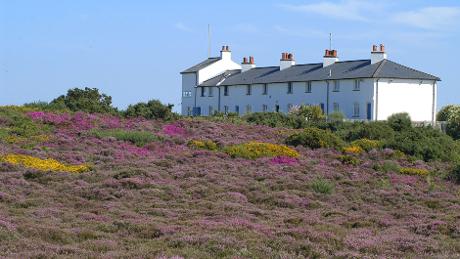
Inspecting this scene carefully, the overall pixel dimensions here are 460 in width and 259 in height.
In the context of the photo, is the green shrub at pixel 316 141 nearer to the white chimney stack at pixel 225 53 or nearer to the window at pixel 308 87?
the window at pixel 308 87

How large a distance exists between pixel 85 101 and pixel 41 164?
19.0m

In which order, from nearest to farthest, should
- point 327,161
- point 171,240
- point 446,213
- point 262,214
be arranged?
point 171,240
point 262,214
point 446,213
point 327,161

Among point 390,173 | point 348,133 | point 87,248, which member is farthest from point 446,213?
point 348,133

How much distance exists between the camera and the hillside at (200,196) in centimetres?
1455

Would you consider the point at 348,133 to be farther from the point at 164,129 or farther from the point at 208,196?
the point at 208,196

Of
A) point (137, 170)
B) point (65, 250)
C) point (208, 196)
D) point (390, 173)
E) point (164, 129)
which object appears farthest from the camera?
point (164, 129)

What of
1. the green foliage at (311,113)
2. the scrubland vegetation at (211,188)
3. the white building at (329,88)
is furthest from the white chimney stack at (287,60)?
the scrubland vegetation at (211,188)

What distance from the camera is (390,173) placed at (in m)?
29.5

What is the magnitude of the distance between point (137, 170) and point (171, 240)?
10608mm

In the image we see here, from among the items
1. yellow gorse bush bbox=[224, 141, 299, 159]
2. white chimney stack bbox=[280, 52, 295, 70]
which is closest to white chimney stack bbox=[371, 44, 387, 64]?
white chimney stack bbox=[280, 52, 295, 70]

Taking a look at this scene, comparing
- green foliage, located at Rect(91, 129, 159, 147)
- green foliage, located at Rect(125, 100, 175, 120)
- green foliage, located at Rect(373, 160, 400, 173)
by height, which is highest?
green foliage, located at Rect(125, 100, 175, 120)

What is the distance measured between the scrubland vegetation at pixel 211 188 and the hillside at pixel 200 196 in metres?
0.05

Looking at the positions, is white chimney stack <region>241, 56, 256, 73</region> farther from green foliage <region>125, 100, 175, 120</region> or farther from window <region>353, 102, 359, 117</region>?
green foliage <region>125, 100, 175, 120</region>

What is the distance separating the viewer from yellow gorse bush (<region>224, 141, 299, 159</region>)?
32.0 m
